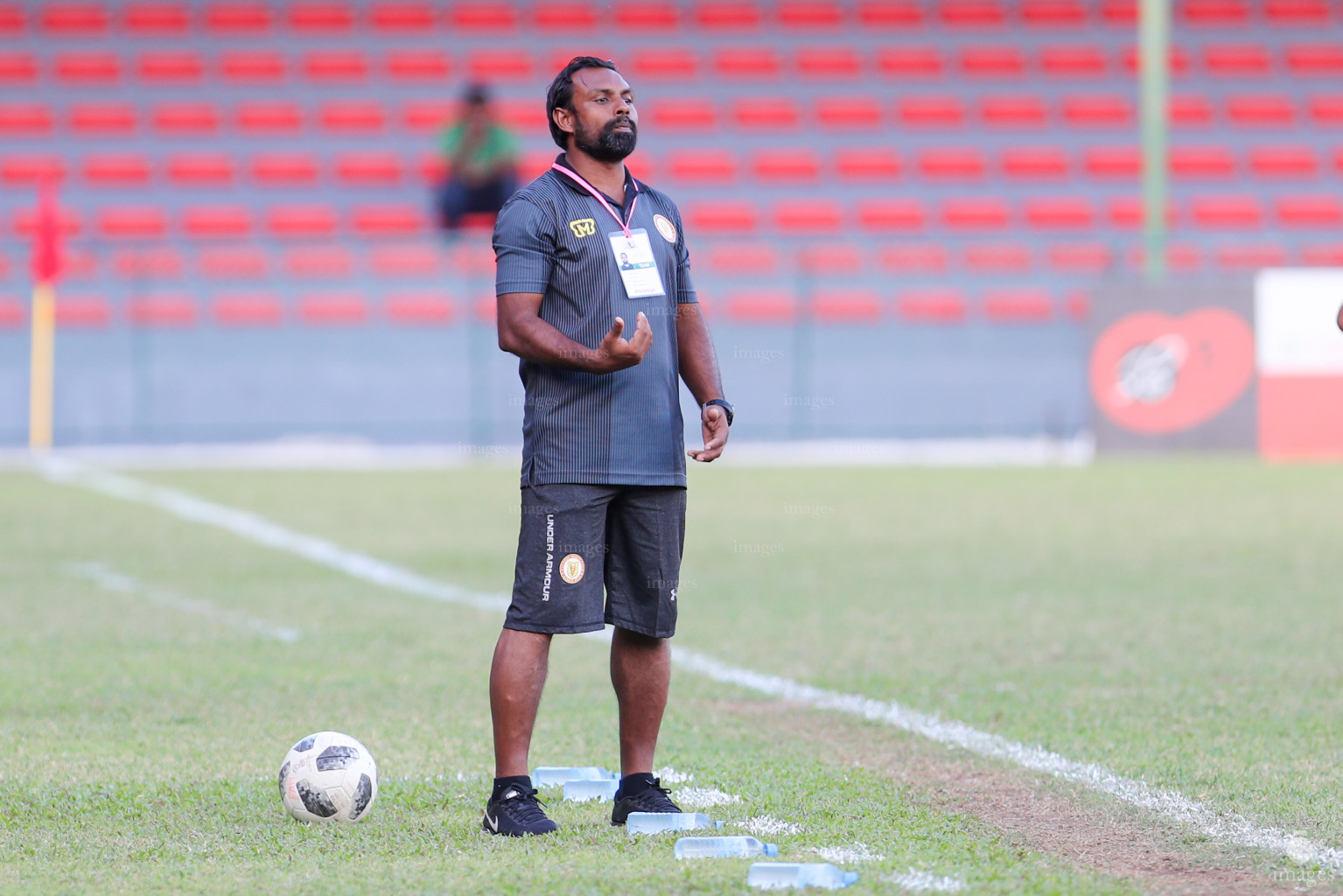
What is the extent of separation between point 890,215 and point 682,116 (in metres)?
3.32

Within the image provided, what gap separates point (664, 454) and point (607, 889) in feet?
4.01

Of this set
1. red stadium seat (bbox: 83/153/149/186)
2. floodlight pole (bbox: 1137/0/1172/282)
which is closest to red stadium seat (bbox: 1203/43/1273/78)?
floodlight pole (bbox: 1137/0/1172/282)

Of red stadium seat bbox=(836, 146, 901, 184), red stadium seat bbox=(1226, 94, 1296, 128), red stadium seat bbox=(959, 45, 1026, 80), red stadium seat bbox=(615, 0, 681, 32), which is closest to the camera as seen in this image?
red stadium seat bbox=(836, 146, 901, 184)

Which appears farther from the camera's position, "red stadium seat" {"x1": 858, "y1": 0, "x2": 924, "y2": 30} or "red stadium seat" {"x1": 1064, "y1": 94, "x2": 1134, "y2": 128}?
"red stadium seat" {"x1": 858, "y1": 0, "x2": 924, "y2": 30}

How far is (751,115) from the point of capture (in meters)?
25.2

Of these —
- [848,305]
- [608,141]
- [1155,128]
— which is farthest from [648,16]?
[608,141]

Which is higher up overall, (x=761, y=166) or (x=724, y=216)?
(x=761, y=166)

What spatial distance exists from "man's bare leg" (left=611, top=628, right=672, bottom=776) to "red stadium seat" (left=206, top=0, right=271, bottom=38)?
22.7 metres

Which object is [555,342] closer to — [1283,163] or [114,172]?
[114,172]

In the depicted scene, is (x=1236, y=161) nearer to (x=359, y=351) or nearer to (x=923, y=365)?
(x=923, y=365)

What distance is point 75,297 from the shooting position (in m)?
19.1

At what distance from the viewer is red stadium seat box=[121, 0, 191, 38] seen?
25.3m

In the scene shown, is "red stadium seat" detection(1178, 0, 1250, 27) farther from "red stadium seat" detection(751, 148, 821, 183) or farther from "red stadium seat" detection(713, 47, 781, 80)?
"red stadium seat" detection(751, 148, 821, 183)

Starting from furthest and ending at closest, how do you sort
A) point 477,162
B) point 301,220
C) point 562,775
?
1. point 301,220
2. point 477,162
3. point 562,775
